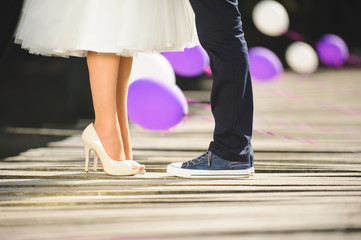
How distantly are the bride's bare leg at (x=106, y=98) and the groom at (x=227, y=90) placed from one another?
0.69 feet

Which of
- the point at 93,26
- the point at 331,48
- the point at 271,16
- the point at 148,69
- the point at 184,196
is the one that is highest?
the point at 271,16

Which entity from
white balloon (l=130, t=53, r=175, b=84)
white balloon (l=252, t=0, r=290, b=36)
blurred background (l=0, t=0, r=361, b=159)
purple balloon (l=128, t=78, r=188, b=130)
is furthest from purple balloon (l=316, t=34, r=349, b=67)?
purple balloon (l=128, t=78, r=188, b=130)

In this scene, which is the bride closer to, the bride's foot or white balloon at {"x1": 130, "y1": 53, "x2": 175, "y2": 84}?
the bride's foot

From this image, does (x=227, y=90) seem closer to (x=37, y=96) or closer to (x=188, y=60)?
(x=188, y=60)

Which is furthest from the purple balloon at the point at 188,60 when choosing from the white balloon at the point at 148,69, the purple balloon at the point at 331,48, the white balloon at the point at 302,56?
the purple balloon at the point at 331,48

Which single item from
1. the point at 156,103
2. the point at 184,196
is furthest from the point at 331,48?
the point at 184,196

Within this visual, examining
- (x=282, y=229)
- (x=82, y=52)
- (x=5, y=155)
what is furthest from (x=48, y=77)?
(x=282, y=229)

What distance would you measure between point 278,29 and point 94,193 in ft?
12.2

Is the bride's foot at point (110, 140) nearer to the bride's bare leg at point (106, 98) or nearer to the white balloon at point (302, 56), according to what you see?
the bride's bare leg at point (106, 98)

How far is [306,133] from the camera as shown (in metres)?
2.78

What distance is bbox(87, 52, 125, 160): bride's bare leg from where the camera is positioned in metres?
1.60

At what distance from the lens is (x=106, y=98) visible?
63.5 inches

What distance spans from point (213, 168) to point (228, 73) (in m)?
0.29

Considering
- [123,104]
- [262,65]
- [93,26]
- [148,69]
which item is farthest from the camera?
[262,65]
